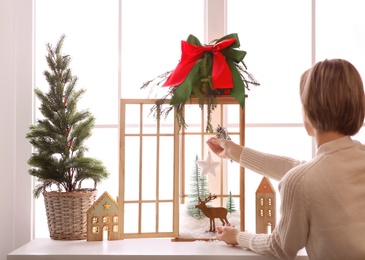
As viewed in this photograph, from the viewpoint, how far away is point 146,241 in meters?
1.86

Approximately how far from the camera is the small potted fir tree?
187cm

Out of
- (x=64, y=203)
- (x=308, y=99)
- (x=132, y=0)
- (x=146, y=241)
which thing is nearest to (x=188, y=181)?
(x=146, y=241)

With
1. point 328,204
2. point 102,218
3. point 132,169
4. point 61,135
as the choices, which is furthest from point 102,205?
point 328,204

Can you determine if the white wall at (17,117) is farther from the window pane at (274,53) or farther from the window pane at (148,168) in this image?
the window pane at (274,53)

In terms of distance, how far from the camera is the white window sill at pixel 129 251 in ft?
5.39

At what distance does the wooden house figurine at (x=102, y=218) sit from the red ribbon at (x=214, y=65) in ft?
1.56

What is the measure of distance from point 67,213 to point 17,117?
479 millimetres

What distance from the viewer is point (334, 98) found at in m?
1.42

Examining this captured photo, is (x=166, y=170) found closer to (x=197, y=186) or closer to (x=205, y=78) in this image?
(x=197, y=186)

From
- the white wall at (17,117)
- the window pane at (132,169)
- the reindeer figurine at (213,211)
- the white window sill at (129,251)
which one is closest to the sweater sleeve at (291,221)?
the white window sill at (129,251)

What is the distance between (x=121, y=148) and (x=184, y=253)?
0.45m

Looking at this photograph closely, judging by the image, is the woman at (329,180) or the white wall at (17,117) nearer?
the woman at (329,180)

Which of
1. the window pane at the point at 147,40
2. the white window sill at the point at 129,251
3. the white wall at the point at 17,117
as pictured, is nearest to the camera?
the white window sill at the point at 129,251

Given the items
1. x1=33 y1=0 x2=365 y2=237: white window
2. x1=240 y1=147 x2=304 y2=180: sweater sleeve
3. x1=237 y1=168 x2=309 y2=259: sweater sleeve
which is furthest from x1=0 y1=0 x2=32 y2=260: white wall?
x1=237 y1=168 x2=309 y2=259: sweater sleeve
